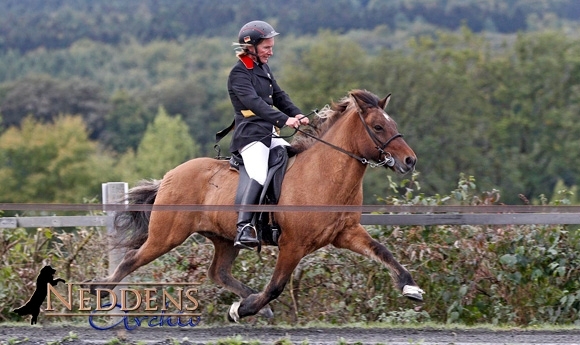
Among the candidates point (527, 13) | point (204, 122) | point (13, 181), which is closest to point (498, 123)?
point (13, 181)

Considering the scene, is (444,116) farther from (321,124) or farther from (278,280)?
(278,280)

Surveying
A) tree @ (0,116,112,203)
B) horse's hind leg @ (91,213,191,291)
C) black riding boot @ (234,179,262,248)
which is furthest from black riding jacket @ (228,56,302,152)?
tree @ (0,116,112,203)

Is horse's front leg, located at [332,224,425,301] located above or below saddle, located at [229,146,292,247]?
below

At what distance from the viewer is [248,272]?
32.2ft

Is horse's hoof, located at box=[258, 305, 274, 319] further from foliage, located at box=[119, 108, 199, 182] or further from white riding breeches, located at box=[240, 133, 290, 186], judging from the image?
foliage, located at box=[119, 108, 199, 182]

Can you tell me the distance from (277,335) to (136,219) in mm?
1761

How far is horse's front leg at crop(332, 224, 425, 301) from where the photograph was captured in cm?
798

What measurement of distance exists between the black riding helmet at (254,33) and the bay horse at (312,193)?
2.86 feet

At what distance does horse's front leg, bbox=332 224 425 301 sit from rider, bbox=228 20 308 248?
77 centimetres

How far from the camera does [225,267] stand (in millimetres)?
9117

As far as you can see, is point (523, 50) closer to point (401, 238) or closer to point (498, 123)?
point (498, 123)

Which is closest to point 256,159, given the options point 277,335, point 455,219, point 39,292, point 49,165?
point 277,335

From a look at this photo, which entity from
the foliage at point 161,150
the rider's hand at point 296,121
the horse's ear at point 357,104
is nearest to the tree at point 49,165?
the foliage at point 161,150

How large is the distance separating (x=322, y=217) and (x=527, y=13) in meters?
136
